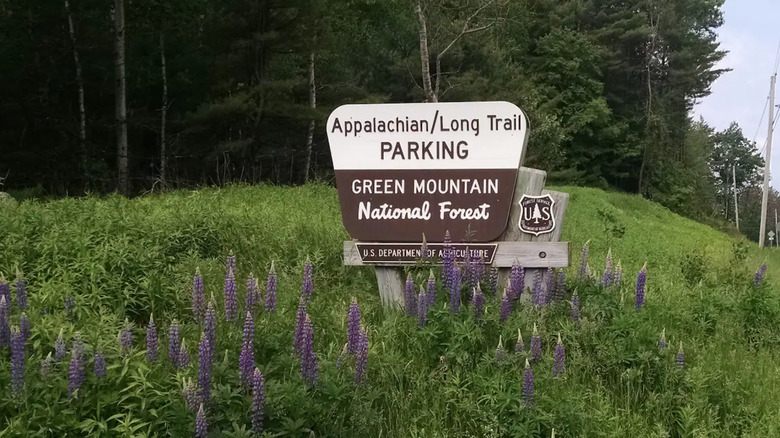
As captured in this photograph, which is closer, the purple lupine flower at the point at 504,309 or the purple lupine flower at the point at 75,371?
the purple lupine flower at the point at 75,371

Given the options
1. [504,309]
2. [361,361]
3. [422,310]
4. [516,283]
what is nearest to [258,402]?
[361,361]

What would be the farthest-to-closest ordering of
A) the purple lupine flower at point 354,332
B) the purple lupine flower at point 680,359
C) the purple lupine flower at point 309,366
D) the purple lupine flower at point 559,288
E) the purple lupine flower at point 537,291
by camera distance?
the purple lupine flower at point 559,288
the purple lupine flower at point 537,291
the purple lupine flower at point 680,359
the purple lupine flower at point 354,332
the purple lupine flower at point 309,366

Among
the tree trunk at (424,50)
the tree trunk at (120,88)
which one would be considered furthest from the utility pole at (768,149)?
the tree trunk at (120,88)

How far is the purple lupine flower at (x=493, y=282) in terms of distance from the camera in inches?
173

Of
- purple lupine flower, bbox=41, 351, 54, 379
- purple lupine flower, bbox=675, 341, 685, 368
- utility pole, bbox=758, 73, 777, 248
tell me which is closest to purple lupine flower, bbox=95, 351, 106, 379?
purple lupine flower, bbox=41, 351, 54, 379

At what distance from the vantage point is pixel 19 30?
16.1 metres

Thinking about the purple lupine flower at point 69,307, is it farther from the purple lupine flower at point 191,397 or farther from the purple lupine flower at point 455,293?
the purple lupine flower at point 455,293

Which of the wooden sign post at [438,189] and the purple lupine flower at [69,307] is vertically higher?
the wooden sign post at [438,189]

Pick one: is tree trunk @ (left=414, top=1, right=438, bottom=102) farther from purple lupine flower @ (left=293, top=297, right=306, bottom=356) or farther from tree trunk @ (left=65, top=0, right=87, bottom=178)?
purple lupine flower @ (left=293, top=297, right=306, bottom=356)

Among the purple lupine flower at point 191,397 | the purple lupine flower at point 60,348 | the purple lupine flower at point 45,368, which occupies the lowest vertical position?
the purple lupine flower at point 191,397

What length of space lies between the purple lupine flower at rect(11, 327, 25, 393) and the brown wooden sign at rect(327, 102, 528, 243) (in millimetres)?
2525

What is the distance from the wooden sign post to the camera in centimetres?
459

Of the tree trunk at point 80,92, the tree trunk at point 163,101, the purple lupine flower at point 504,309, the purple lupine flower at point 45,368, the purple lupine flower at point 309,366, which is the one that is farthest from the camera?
the tree trunk at point 163,101

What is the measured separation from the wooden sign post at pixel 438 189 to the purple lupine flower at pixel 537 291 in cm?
11
